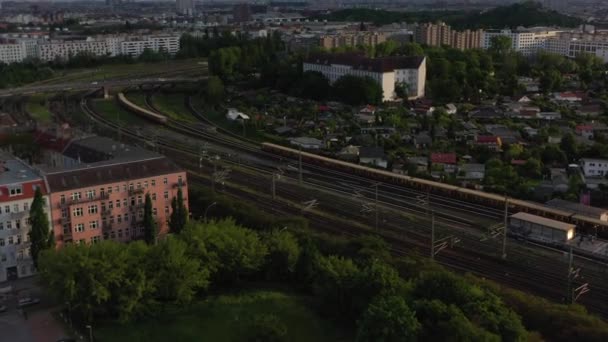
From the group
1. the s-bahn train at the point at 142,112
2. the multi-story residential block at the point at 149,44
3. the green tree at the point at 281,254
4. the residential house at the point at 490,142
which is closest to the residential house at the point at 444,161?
the residential house at the point at 490,142

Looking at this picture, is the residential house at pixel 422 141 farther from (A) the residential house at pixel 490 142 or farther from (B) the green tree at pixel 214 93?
(B) the green tree at pixel 214 93

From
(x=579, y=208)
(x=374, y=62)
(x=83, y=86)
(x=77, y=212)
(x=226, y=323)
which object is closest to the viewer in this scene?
(x=226, y=323)

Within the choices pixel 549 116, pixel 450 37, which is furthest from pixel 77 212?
pixel 450 37

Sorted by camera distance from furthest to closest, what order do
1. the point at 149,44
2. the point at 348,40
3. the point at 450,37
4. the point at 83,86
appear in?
the point at 149,44, the point at 450,37, the point at 348,40, the point at 83,86

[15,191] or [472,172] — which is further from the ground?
[15,191]

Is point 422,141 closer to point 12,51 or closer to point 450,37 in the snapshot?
point 450,37

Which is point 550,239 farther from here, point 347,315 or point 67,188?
point 67,188

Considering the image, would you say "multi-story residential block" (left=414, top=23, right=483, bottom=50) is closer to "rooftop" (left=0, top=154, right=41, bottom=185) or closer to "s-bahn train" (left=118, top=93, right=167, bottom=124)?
"s-bahn train" (left=118, top=93, right=167, bottom=124)
